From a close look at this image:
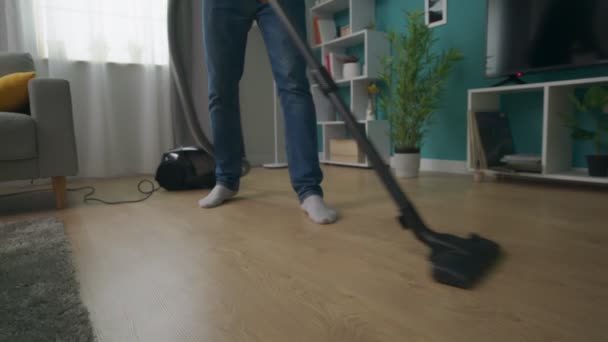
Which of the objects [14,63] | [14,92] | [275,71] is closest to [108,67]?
[14,63]

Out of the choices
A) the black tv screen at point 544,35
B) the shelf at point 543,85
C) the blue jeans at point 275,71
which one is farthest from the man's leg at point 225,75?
the black tv screen at point 544,35

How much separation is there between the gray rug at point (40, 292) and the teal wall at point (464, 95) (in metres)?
2.12

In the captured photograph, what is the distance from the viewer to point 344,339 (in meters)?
0.52

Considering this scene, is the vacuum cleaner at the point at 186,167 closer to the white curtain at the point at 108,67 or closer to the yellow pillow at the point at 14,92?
the yellow pillow at the point at 14,92

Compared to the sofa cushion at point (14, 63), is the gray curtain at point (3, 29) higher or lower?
higher

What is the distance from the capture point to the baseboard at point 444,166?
2379mm

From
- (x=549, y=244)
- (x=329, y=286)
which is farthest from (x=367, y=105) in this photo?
(x=329, y=286)

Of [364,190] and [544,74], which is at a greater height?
[544,74]

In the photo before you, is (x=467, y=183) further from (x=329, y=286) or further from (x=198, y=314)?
(x=198, y=314)

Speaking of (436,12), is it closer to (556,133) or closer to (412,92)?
(412,92)

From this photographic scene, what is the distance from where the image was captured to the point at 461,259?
717 mm

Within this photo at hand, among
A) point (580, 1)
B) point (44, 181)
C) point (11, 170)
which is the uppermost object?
point (580, 1)

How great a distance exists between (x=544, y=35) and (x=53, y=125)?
218cm

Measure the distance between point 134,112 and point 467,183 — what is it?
7.49 ft
